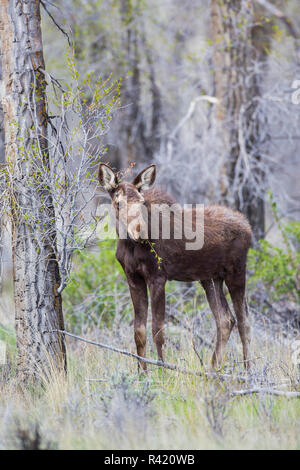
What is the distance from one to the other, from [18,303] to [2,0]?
10.6ft

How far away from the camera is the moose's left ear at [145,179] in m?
5.82

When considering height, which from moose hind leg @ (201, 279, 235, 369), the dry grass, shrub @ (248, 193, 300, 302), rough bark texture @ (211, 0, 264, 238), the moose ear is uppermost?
rough bark texture @ (211, 0, 264, 238)

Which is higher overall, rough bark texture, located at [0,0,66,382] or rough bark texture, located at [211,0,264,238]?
rough bark texture, located at [211,0,264,238]

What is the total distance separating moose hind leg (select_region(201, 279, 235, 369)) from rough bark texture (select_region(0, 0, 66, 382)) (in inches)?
73.9

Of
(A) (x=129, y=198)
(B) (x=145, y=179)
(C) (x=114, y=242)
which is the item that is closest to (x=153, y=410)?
(A) (x=129, y=198)

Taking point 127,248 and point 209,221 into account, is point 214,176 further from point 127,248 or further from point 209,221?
point 127,248

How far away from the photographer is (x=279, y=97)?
443 inches

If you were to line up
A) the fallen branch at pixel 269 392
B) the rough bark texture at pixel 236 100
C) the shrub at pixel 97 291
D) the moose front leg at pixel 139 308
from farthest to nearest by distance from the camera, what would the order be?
the rough bark texture at pixel 236 100, the shrub at pixel 97 291, the moose front leg at pixel 139 308, the fallen branch at pixel 269 392

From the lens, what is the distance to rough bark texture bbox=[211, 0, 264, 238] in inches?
432

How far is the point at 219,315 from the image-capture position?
6801mm

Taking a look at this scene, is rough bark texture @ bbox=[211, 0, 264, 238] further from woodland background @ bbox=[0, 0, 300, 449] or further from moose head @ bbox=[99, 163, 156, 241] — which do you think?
moose head @ bbox=[99, 163, 156, 241]

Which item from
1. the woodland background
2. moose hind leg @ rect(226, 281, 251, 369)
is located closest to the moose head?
the woodland background

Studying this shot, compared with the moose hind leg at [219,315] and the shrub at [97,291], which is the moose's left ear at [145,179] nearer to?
the moose hind leg at [219,315]

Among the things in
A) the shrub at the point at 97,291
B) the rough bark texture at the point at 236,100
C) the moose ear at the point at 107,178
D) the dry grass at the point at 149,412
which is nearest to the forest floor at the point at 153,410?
the dry grass at the point at 149,412
